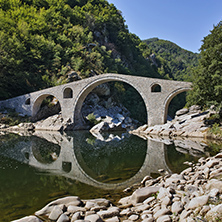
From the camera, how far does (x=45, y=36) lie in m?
33.3

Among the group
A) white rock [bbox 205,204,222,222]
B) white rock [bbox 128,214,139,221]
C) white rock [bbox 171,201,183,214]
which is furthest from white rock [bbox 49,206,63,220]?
white rock [bbox 205,204,222,222]

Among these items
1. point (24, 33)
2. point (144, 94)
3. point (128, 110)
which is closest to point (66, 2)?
point (24, 33)

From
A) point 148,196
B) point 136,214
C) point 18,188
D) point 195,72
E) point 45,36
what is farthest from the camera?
point 45,36

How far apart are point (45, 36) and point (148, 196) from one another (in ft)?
113

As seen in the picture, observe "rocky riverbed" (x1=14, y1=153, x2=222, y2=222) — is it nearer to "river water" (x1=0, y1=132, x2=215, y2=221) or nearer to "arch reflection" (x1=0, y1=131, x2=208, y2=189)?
"river water" (x1=0, y1=132, x2=215, y2=221)

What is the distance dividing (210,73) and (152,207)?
12354 millimetres

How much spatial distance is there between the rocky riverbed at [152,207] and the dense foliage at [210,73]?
1005cm

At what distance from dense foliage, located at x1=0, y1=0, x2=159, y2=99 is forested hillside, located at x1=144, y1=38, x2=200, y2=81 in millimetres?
15452

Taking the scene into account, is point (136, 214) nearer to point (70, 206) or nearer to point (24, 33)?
point (70, 206)

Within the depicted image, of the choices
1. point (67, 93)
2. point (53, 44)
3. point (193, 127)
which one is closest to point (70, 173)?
point (193, 127)

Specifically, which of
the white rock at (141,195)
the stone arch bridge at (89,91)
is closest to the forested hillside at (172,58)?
the stone arch bridge at (89,91)

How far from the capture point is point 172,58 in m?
78.8

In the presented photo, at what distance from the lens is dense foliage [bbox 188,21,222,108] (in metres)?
13.2

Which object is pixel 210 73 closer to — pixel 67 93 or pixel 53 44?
pixel 67 93
